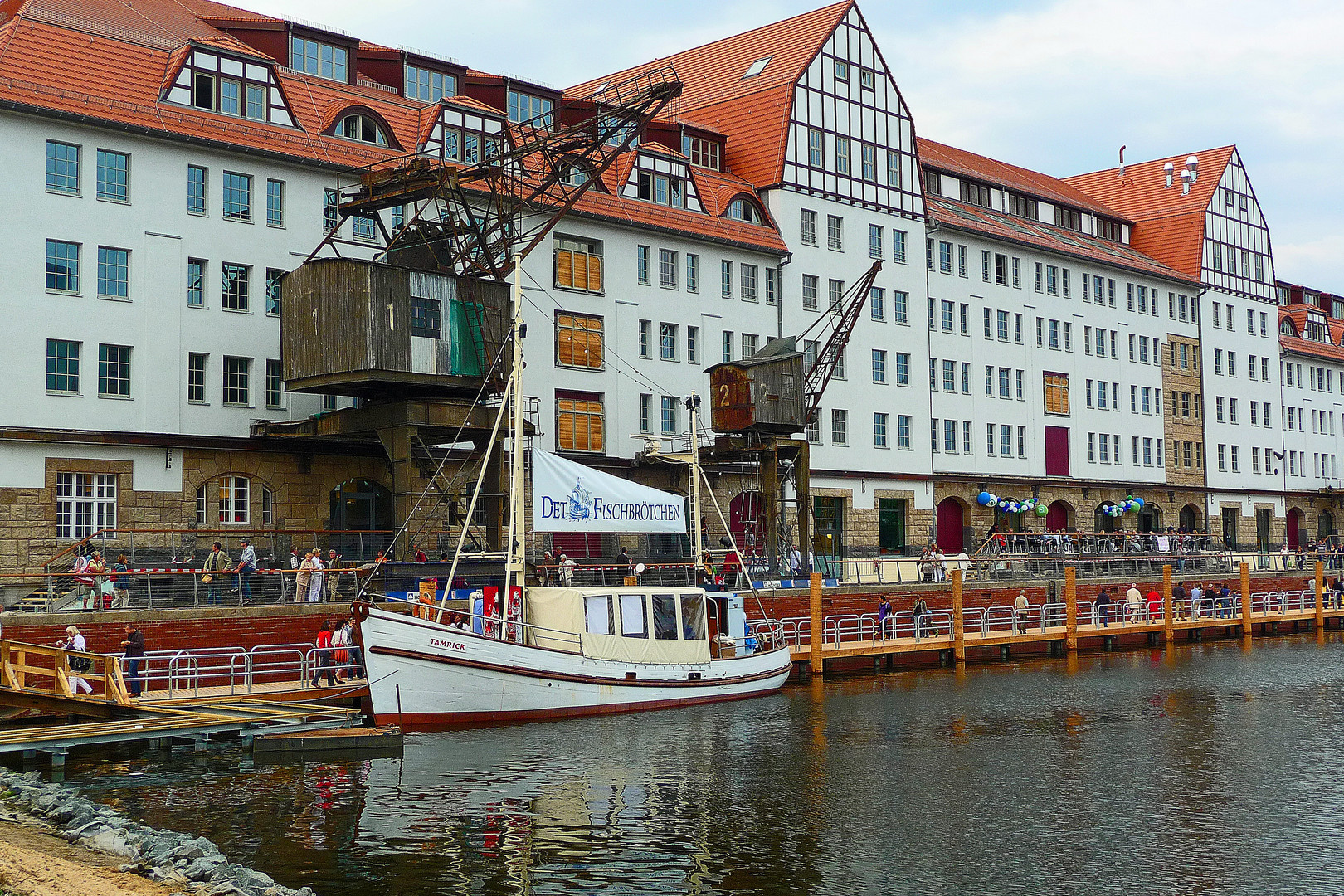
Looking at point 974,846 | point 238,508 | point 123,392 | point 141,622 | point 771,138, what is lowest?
point 974,846

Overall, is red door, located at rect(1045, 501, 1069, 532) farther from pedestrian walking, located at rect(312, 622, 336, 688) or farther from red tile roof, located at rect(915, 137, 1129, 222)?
pedestrian walking, located at rect(312, 622, 336, 688)

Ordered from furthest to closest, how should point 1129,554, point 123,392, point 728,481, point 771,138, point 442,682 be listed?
point 1129,554
point 771,138
point 728,481
point 123,392
point 442,682

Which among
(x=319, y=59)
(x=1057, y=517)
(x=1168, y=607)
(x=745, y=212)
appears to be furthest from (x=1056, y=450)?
(x=319, y=59)

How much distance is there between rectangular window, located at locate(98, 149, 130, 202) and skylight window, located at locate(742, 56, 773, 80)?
35484 mm

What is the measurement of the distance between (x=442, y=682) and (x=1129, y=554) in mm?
47636

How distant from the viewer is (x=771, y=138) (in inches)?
2643

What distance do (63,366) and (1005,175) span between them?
202 ft

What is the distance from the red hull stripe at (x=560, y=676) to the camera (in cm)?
3283

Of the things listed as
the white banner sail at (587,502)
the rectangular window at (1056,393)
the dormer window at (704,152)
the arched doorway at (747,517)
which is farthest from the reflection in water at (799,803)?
the rectangular window at (1056,393)

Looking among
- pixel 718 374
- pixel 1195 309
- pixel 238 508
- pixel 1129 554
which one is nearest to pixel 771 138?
pixel 718 374

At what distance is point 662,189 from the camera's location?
2470 inches

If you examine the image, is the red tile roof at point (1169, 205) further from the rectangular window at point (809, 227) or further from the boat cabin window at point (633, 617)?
the boat cabin window at point (633, 617)

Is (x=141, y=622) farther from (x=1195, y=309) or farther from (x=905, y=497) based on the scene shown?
(x=1195, y=309)

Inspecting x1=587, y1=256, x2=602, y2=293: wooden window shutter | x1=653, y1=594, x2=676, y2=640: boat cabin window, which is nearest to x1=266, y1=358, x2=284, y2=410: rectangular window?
x1=587, y1=256, x2=602, y2=293: wooden window shutter
